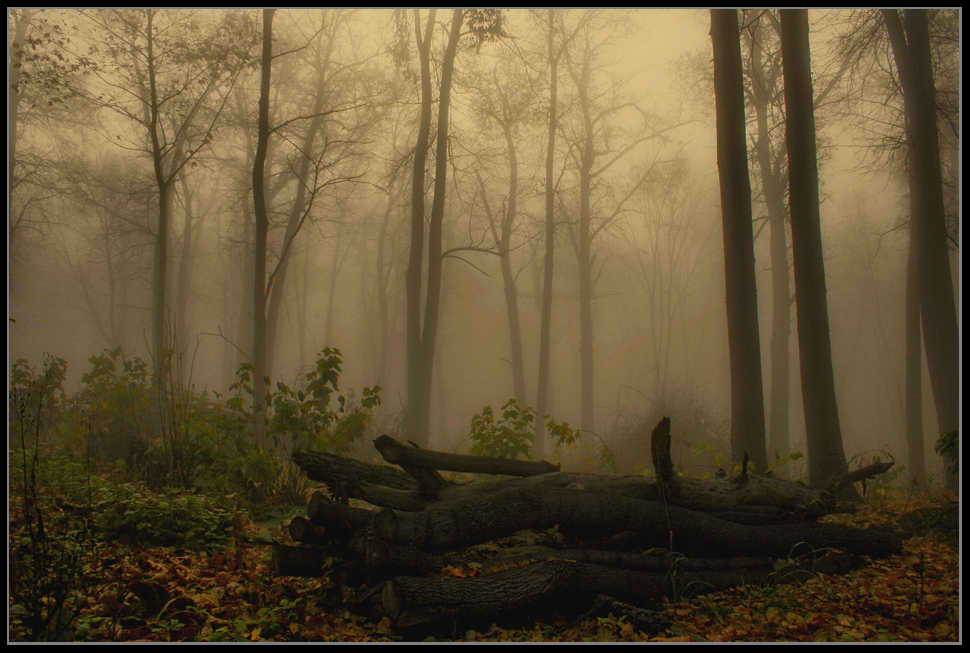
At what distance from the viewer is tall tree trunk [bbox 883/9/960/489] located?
307 inches

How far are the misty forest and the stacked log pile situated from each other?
0.02m

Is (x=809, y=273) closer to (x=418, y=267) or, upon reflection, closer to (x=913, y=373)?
(x=913, y=373)

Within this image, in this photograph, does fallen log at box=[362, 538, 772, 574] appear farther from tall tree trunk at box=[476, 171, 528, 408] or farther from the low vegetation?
tall tree trunk at box=[476, 171, 528, 408]

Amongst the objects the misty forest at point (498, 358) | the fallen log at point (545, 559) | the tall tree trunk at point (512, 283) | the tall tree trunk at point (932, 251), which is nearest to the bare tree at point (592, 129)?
the misty forest at point (498, 358)

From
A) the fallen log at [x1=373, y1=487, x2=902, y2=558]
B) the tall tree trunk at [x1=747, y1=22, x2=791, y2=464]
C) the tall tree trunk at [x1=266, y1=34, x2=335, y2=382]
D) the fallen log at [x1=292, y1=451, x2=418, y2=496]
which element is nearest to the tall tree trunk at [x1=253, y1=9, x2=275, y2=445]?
the tall tree trunk at [x1=266, y1=34, x2=335, y2=382]

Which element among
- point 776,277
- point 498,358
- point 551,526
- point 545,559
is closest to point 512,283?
point 498,358

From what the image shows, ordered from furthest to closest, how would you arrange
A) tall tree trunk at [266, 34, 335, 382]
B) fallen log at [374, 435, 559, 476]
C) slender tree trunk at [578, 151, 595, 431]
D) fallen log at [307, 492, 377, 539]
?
slender tree trunk at [578, 151, 595, 431]
tall tree trunk at [266, 34, 335, 382]
fallen log at [374, 435, 559, 476]
fallen log at [307, 492, 377, 539]

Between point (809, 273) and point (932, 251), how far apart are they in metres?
2.74

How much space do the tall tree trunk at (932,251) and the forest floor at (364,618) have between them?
186 inches

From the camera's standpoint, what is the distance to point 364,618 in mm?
3354

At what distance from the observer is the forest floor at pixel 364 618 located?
319 centimetres

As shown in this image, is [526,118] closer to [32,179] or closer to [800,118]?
[800,118]

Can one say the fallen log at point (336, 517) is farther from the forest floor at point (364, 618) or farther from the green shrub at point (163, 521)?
the green shrub at point (163, 521)

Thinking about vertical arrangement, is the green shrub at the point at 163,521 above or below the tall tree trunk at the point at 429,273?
below
